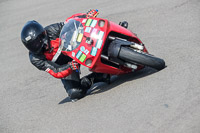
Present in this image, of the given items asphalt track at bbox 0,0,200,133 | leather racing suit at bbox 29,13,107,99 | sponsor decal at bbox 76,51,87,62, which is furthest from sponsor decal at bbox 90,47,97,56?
asphalt track at bbox 0,0,200,133

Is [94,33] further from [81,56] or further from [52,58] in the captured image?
[52,58]

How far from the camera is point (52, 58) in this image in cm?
698

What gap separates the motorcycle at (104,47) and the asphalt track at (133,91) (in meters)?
0.43

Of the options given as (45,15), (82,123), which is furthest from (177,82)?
(45,15)

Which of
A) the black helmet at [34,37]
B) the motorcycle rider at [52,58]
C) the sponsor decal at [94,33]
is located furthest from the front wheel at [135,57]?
the black helmet at [34,37]

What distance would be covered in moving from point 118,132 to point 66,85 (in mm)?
2432

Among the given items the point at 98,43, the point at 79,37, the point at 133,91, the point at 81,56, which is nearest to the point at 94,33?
the point at 98,43

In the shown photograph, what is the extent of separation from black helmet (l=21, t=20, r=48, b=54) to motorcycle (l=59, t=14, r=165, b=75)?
1.66 feet

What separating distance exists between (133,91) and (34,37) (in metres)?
2.29

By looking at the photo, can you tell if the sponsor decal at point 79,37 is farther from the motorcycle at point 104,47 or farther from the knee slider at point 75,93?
the knee slider at point 75,93

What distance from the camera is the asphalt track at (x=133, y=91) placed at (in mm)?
5102

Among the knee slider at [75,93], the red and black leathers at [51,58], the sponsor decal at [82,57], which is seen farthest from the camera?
the knee slider at [75,93]

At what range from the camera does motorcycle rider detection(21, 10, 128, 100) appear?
261 inches

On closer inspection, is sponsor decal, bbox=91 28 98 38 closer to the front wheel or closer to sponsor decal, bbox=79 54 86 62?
sponsor decal, bbox=79 54 86 62
